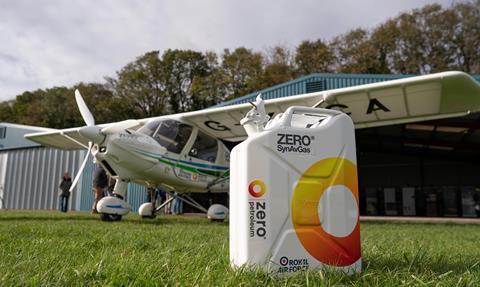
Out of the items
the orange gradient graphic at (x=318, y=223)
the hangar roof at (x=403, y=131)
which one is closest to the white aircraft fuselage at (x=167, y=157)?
the orange gradient graphic at (x=318, y=223)

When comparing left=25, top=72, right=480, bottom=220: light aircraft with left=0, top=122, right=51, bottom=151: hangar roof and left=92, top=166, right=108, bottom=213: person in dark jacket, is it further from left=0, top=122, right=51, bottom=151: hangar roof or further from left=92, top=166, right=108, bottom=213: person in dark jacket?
left=0, top=122, right=51, bottom=151: hangar roof

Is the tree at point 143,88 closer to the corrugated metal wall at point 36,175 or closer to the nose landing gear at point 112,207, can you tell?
the corrugated metal wall at point 36,175

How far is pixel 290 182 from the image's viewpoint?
1.86m

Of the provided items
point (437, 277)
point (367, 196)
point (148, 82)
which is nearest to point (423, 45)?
point (367, 196)

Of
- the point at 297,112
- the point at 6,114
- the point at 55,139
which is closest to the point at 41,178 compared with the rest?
the point at 55,139

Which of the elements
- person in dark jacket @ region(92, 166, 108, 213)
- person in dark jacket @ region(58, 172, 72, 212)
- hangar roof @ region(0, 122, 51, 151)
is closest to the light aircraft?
person in dark jacket @ region(92, 166, 108, 213)

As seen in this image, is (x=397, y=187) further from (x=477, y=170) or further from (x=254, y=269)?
(x=254, y=269)

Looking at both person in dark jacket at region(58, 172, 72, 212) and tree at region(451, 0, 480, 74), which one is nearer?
person in dark jacket at region(58, 172, 72, 212)

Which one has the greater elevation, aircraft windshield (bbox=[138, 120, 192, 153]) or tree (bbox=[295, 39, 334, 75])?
tree (bbox=[295, 39, 334, 75])

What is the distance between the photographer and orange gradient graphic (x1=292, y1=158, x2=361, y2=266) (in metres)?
1.85

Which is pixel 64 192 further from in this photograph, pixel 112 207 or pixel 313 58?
pixel 313 58

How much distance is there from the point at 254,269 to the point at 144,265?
0.57m

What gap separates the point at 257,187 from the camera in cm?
183

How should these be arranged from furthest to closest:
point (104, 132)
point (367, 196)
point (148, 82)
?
point (148, 82)
point (367, 196)
point (104, 132)
